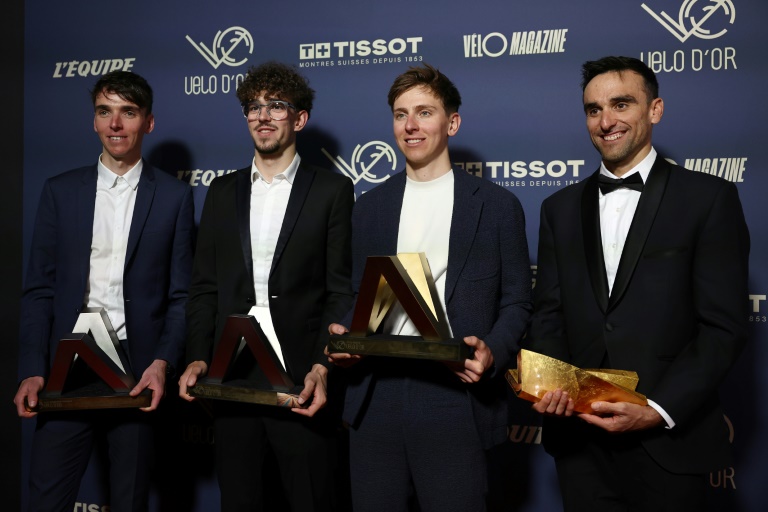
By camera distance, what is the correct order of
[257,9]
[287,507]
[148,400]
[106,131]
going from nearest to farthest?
[148,400], [106,131], [287,507], [257,9]

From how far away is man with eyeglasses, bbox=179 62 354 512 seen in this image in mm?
2506

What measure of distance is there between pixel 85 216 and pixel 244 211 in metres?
0.72

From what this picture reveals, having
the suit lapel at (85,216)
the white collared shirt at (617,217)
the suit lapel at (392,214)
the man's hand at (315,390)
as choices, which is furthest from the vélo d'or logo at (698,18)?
the suit lapel at (85,216)

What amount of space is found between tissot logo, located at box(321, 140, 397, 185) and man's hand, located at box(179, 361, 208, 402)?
50.4 inches

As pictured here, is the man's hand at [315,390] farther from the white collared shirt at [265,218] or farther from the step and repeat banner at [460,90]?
the step and repeat banner at [460,90]

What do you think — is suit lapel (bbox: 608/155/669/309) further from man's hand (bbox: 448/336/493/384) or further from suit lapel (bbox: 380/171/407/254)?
suit lapel (bbox: 380/171/407/254)

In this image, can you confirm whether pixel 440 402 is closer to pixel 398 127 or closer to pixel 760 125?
pixel 398 127

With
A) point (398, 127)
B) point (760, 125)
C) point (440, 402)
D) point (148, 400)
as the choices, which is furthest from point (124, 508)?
point (760, 125)

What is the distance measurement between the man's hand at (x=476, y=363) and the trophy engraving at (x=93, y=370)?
3.95 feet

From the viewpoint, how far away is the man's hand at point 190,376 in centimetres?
244

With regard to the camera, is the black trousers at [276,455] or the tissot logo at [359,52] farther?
the tissot logo at [359,52]

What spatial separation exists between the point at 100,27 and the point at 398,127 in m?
2.27

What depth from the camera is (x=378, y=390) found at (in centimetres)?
225

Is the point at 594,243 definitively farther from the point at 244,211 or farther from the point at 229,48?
the point at 229,48
